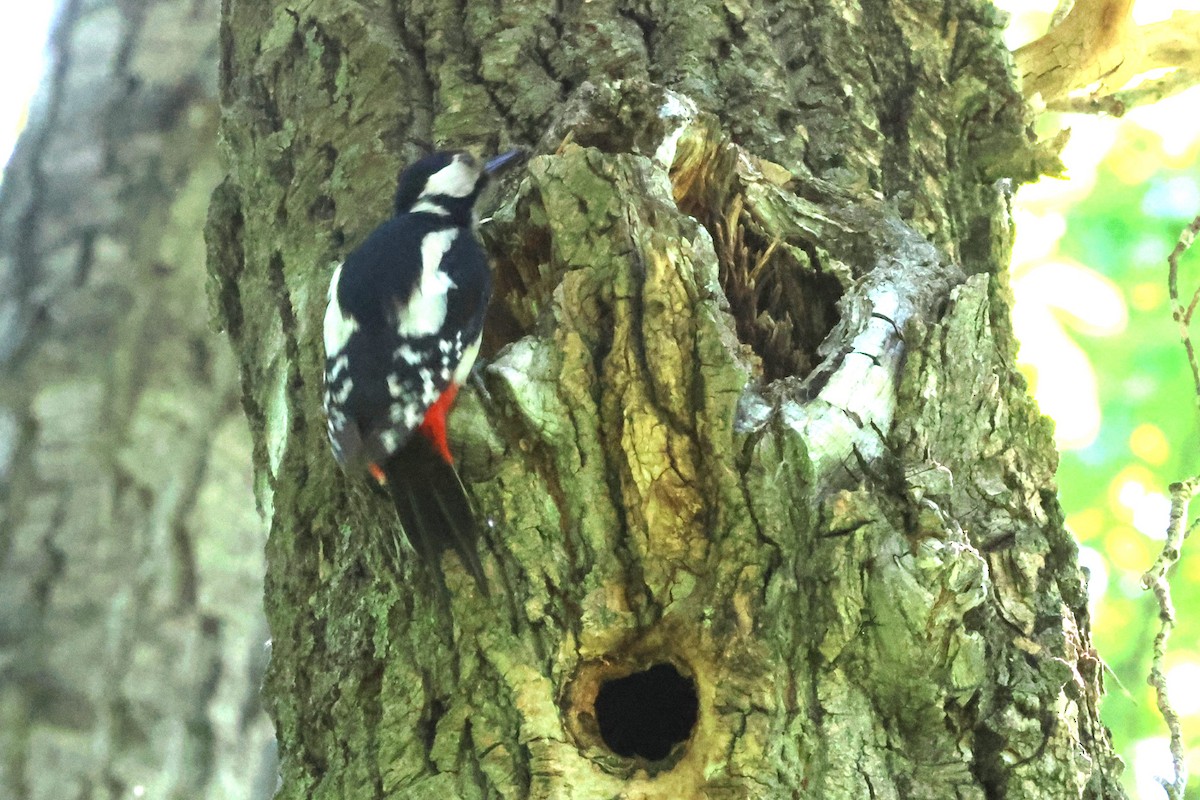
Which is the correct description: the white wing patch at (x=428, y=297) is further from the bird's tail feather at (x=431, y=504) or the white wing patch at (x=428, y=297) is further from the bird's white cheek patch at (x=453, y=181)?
the bird's tail feather at (x=431, y=504)

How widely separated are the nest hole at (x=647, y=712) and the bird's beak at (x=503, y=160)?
96cm

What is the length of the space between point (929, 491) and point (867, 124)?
1026 millimetres

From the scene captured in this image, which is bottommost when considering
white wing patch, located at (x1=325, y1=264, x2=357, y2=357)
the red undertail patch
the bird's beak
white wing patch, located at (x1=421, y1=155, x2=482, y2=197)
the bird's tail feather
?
the bird's tail feather

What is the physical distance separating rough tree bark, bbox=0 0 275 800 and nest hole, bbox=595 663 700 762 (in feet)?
5.36

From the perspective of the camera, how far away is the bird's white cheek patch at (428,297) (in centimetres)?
202

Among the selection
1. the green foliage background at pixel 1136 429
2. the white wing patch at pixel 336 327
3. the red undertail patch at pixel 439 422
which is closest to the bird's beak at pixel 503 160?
the white wing patch at pixel 336 327

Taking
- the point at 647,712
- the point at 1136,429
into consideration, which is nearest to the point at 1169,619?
the point at 647,712

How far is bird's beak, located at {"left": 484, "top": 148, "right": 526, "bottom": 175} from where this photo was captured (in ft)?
6.91

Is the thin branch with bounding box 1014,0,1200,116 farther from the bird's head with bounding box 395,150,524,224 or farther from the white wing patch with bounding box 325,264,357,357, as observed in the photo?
the white wing patch with bounding box 325,264,357,357

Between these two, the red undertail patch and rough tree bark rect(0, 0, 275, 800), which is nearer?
the red undertail patch

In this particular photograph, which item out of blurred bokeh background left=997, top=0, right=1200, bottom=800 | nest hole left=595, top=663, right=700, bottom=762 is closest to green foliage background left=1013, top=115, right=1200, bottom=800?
blurred bokeh background left=997, top=0, right=1200, bottom=800

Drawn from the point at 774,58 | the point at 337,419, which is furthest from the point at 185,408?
the point at 774,58

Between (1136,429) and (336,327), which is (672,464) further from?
(1136,429)

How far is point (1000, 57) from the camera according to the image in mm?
2518
